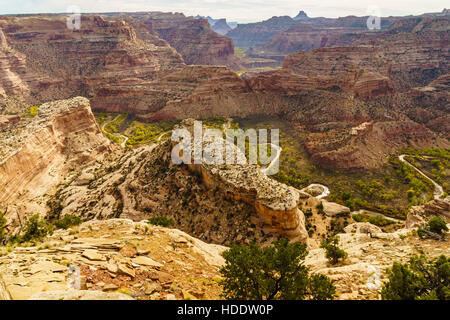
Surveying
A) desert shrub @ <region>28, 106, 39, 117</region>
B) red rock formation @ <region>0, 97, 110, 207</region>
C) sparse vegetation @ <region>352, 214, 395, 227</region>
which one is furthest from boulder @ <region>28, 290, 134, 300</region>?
desert shrub @ <region>28, 106, 39, 117</region>

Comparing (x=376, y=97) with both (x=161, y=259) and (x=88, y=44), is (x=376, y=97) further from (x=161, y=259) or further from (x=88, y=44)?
(x=88, y=44)

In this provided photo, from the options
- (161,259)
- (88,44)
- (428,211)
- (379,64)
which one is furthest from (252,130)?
(88,44)

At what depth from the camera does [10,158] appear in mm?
45438

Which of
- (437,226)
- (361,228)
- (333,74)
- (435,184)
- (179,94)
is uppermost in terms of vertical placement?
(333,74)

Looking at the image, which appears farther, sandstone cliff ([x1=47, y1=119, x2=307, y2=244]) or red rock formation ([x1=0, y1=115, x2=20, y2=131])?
red rock formation ([x1=0, y1=115, x2=20, y2=131])

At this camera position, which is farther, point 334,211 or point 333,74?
point 333,74

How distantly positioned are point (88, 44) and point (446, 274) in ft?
580

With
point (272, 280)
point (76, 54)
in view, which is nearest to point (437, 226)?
point (272, 280)

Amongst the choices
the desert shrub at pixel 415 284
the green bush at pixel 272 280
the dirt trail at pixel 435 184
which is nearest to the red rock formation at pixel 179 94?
the dirt trail at pixel 435 184

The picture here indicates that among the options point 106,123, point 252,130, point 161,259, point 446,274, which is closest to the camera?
point 446,274

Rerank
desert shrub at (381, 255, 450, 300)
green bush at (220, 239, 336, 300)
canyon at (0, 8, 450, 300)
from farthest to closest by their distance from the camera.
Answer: canyon at (0, 8, 450, 300), green bush at (220, 239, 336, 300), desert shrub at (381, 255, 450, 300)

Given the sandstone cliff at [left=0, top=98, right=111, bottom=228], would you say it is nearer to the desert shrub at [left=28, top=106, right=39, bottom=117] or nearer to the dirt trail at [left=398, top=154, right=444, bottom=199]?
the desert shrub at [left=28, top=106, right=39, bottom=117]

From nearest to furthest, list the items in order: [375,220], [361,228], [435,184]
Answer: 1. [361,228]
2. [375,220]
3. [435,184]

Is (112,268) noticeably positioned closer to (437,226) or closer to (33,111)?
(437,226)
